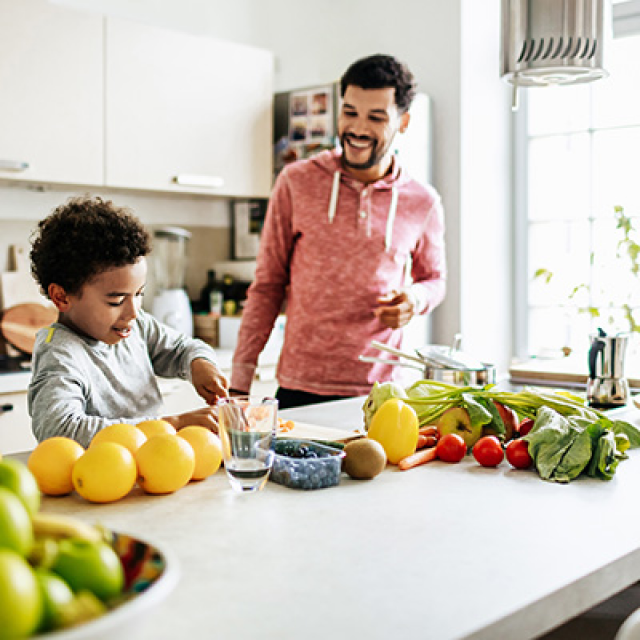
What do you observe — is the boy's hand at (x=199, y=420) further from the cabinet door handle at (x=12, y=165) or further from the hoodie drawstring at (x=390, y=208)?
the cabinet door handle at (x=12, y=165)

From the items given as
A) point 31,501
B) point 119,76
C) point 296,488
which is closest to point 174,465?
point 296,488

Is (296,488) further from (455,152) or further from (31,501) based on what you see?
(455,152)

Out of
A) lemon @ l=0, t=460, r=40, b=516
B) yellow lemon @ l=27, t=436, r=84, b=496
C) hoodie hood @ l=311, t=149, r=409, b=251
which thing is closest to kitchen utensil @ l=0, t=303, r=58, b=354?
hoodie hood @ l=311, t=149, r=409, b=251

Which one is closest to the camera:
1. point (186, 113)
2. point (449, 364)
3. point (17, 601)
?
point (17, 601)

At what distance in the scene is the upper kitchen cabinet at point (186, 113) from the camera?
11.0 ft

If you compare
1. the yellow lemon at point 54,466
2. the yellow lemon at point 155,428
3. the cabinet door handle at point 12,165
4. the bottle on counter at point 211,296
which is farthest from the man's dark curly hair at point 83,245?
the bottle on counter at point 211,296

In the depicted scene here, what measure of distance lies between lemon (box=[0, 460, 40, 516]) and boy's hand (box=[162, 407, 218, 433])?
2.14ft

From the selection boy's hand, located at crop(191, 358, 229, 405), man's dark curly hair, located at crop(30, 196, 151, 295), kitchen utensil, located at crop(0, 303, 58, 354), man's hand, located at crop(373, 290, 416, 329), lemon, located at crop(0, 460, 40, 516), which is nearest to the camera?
lemon, located at crop(0, 460, 40, 516)

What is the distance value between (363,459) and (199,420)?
0.31 metres

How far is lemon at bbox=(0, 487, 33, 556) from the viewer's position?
2.29ft

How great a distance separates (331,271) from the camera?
2.34 meters

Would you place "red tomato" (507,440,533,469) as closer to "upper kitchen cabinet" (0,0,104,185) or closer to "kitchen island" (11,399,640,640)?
"kitchen island" (11,399,640,640)

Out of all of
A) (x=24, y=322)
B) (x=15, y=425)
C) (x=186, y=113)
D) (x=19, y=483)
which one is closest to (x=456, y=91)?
(x=186, y=113)

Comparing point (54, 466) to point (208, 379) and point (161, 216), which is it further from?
point (161, 216)
